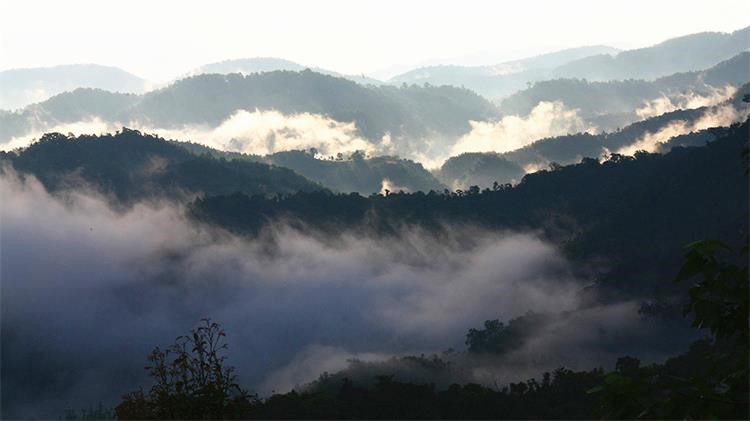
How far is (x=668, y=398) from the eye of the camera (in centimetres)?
1336

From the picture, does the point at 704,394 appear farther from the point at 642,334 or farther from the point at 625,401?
the point at 642,334

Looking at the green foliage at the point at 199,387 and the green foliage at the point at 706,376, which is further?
the green foliage at the point at 199,387

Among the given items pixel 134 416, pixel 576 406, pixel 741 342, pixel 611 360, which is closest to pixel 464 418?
pixel 576 406

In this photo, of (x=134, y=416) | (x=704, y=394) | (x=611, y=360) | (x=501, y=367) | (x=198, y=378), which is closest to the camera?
(x=704, y=394)

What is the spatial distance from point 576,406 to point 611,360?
76.9 m

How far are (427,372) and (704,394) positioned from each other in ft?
620

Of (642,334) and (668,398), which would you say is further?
(642,334)

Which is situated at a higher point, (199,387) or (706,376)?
(199,387)

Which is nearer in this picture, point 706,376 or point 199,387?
point 706,376

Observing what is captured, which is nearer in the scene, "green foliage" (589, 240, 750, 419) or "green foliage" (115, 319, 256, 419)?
"green foliage" (589, 240, 750, 419)

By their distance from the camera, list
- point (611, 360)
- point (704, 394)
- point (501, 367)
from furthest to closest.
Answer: point (501, 367) → point (611, 360) → point (704, 394)

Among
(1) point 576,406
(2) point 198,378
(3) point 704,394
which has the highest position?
(2) point 198,378

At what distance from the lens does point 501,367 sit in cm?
19638

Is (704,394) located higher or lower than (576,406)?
higher
